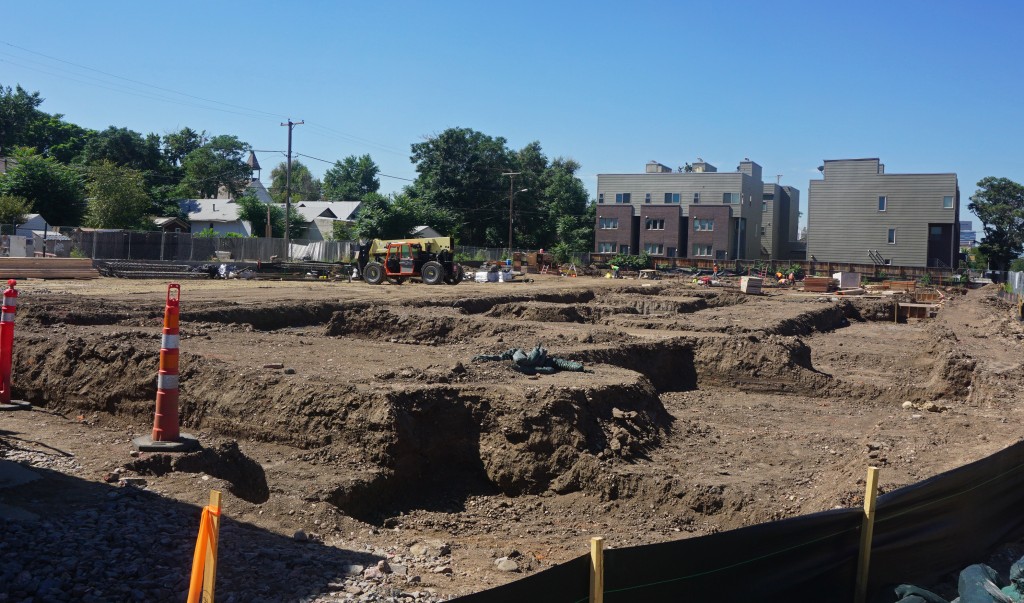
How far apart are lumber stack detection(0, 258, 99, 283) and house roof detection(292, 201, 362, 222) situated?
41611mm

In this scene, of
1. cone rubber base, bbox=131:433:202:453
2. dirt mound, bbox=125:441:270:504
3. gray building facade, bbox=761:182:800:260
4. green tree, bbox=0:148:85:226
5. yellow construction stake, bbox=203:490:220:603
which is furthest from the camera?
gray building facade, bbox=761:182:800:260

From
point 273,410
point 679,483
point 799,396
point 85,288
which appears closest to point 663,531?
point 679,483

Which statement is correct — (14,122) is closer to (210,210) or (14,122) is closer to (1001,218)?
(210,210)

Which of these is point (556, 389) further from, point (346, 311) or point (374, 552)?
point (346, 311)

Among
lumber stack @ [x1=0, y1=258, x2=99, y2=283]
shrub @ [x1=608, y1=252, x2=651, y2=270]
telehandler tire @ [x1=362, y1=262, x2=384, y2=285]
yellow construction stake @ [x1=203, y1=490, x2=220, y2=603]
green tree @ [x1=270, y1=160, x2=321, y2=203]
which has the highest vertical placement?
green tree @ [x1=270, y1=160, x2=321, y2=203]

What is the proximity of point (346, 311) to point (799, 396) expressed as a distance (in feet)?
31.9

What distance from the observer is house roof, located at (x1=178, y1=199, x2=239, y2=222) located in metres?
60.6

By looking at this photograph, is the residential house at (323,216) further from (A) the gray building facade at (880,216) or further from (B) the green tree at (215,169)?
(A) the gray building facade at (880,216)

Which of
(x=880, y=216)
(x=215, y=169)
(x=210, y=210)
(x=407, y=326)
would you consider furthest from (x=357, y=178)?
(x=407, y=326)

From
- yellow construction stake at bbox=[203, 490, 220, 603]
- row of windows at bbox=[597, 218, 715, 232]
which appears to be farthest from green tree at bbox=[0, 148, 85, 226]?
yellow construction stake at bbox=[203, 490, 220, 603]

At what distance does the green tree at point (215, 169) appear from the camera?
80.5 meters

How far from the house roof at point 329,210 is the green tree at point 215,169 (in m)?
11.0

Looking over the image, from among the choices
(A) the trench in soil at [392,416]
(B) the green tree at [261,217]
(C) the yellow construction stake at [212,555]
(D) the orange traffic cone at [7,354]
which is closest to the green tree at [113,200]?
(B) the green tree at [261,217]

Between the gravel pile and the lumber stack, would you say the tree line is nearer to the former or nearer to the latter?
the lumber stack
